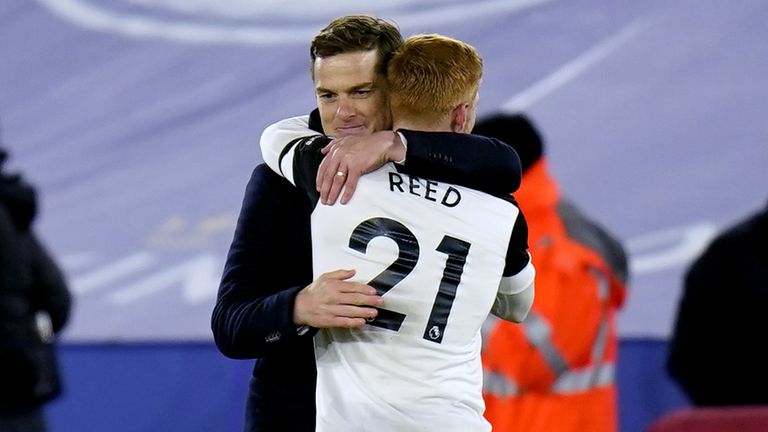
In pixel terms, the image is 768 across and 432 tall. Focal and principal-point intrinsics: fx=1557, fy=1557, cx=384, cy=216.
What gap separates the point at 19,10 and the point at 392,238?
5.68 metres

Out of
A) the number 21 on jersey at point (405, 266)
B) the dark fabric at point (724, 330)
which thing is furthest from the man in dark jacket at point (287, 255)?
the dark fabric at point (724, 330)

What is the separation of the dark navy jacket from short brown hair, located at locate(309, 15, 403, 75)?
20 cm

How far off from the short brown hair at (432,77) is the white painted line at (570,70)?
381 cm

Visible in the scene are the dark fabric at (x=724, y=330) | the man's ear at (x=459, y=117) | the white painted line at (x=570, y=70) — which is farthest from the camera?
the white painted line at (x=570, y=70)

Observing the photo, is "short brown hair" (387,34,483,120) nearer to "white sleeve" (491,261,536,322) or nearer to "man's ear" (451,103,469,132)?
"man's ear" (451,103,469,132)

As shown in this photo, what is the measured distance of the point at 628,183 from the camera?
5.78 m

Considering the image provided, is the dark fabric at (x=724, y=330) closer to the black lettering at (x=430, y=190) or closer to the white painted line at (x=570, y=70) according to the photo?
the black lettering at (x=430, y=190)

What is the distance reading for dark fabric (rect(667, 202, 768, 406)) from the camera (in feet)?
10.6

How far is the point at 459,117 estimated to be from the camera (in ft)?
8.06

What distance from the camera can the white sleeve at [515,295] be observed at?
2602mm

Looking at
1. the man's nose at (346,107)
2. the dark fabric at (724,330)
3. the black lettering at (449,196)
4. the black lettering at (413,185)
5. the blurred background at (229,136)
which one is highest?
the man's nose at (346,107)

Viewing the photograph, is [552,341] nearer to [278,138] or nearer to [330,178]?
[278,138]

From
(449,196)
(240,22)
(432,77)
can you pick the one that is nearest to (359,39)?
(432,77)

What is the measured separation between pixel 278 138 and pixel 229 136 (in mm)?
4073
